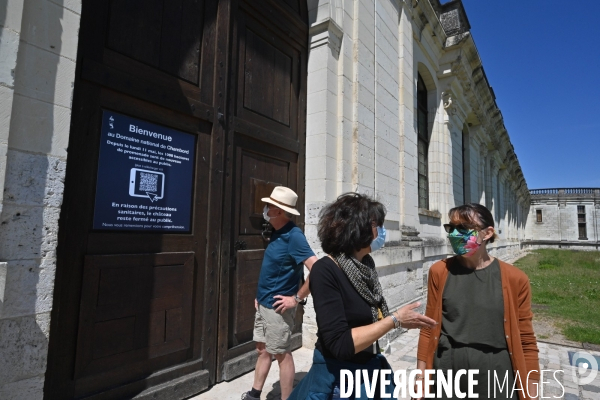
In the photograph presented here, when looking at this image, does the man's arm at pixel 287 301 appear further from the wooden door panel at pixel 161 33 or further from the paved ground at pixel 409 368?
the wooden door panel at pixel 161 33

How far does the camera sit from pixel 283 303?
2.71 metres

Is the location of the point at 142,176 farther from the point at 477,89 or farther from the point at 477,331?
the point at 477,89

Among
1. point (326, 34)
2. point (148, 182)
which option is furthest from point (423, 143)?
point (148, 182)

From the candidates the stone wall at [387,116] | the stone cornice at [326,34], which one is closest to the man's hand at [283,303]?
the stone wall at [387,116]

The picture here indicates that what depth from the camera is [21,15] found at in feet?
6.20

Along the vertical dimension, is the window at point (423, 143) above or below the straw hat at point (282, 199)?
above

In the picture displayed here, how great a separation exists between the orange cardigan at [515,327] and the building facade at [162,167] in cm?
204

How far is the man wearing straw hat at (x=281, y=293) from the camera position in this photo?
2758mm

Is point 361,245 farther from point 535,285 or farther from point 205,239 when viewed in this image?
point 535,285

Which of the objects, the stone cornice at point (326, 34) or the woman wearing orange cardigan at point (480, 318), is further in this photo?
the stone cornice at point (326, 34)

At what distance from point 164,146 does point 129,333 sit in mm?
1545

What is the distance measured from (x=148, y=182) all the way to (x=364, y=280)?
2073 millimetres

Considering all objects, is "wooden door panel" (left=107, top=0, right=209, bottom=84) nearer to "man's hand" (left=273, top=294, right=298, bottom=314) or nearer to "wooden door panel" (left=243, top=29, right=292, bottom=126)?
"wooden door panel" (left=243, top=29, right=292, bottom=126)

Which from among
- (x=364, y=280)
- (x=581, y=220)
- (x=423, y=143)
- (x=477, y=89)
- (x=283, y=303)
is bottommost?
(x=283, y=303)
